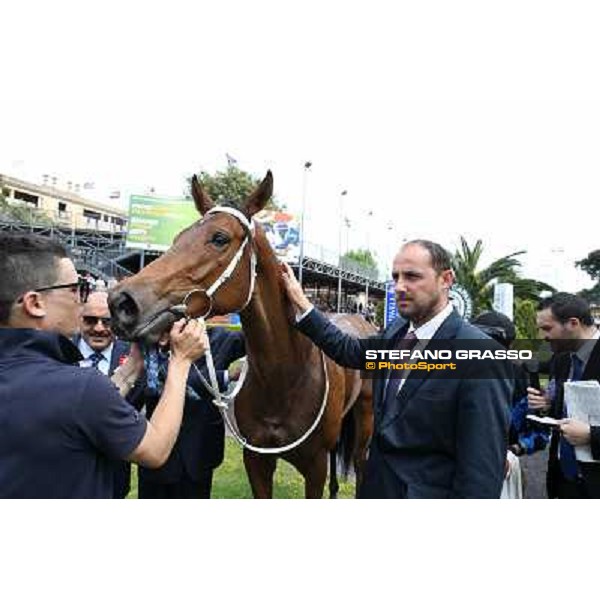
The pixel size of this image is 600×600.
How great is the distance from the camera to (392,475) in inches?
80.3

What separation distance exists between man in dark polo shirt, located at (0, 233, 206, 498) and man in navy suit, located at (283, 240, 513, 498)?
862 millimetres

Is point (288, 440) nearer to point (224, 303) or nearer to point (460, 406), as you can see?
point (224, 303)

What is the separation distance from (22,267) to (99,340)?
4.74ft

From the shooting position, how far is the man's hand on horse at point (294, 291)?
266cm

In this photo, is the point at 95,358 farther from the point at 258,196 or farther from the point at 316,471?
the point at 316,471

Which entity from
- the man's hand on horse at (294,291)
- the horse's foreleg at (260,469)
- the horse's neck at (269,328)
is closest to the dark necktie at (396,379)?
the man's hand on horse at (294,291)

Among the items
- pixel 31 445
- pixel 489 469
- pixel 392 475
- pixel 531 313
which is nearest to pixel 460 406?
pixel 489 469

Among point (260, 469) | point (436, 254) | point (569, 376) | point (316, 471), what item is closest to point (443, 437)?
point (436, 254)

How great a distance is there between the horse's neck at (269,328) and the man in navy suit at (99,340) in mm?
713

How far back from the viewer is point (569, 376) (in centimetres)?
262

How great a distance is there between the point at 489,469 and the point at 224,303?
133 centimetres

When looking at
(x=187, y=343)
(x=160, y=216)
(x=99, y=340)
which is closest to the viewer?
(x=187, y=343)

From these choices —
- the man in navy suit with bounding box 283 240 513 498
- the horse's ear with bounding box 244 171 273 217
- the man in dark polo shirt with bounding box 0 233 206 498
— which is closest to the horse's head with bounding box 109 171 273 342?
the horse's ear with bounding box 244 171 273 217

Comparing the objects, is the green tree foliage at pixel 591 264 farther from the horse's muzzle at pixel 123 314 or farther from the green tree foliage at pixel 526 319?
the horse's muzzle at pixel 123 314
